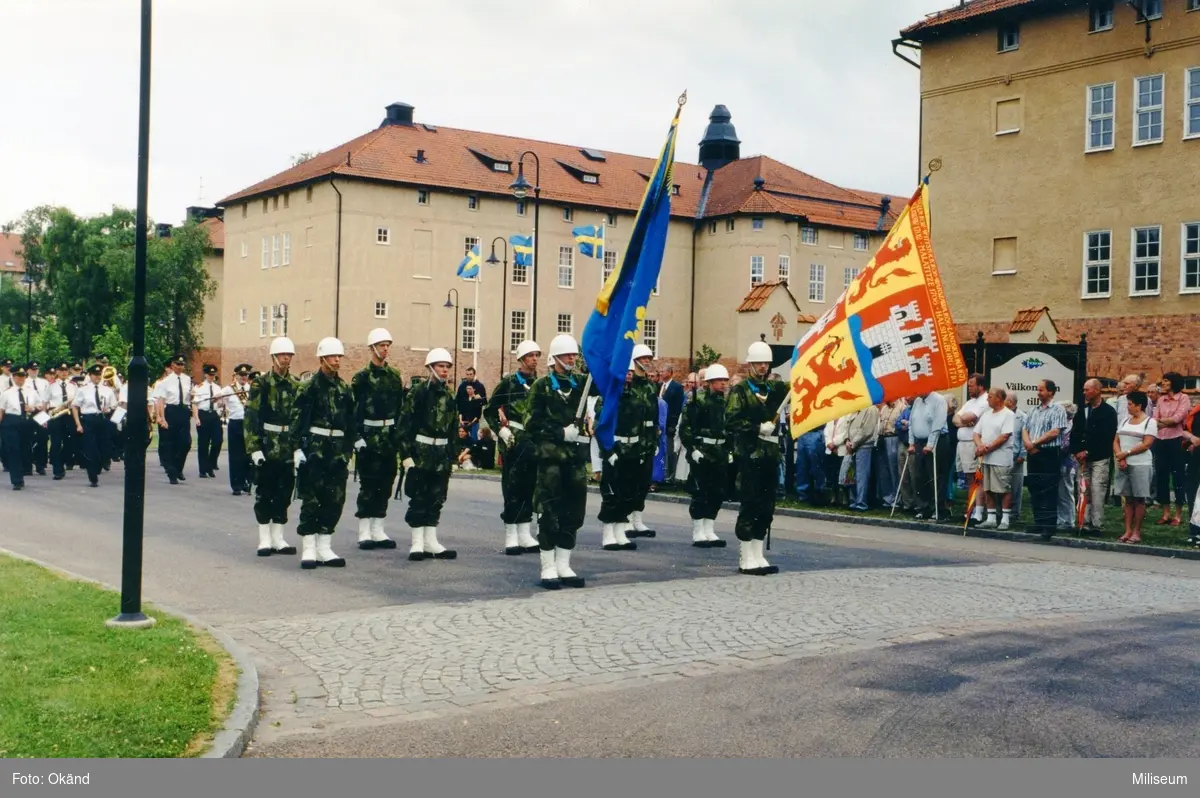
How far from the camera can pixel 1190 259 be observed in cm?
3428

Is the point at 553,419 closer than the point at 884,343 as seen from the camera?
Yes

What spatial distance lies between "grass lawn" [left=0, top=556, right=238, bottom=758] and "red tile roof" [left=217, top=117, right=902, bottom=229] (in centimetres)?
6200

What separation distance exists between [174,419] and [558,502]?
14.3m

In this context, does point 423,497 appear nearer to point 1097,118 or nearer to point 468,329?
point 1097,118

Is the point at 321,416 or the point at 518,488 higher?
the point at 321,416

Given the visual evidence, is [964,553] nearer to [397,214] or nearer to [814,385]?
[814,385]

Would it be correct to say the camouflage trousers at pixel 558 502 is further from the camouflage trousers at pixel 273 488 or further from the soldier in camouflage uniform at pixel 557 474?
the camouflage trousers at pixel 273 488

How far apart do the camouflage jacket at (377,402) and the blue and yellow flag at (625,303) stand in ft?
9.86

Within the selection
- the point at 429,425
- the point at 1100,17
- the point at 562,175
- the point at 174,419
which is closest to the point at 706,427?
the point at 429,425

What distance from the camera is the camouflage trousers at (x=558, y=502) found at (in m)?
11.4

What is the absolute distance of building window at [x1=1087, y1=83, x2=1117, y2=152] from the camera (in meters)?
35.9

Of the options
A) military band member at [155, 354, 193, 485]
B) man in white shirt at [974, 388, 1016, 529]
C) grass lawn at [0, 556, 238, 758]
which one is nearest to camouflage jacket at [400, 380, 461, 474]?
grass lawn at [0, 556, 238, 758]

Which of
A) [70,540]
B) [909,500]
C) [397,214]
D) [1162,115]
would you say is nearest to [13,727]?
[70,540]

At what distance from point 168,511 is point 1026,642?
12386mm
